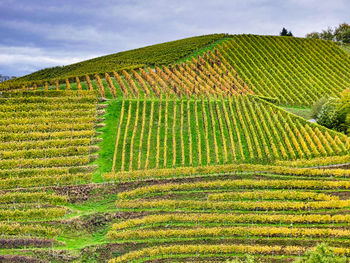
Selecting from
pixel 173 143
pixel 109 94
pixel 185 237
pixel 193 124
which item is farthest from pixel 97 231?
pixel 109 94

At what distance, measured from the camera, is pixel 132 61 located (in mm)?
82562

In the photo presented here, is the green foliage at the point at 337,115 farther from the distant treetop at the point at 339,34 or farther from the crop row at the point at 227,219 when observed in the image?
the distant treetop at the point at 339,34

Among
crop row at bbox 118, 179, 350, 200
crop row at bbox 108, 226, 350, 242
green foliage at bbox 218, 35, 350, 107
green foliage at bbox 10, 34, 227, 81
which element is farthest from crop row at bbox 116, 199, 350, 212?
green foliage at bbox 10, 34, 227, 81

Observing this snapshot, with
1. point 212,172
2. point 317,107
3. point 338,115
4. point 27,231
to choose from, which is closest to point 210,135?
point 212,172

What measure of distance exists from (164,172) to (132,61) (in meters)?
47.9

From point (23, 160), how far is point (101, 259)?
21.3 meters

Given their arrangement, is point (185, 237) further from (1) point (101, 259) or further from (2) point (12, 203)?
(2) point (12, 203)

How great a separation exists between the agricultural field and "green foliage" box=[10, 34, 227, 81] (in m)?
5.34

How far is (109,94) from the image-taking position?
61.9 metres

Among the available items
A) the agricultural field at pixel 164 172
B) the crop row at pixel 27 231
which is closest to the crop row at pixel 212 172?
the agricultural field at pixel 164 172

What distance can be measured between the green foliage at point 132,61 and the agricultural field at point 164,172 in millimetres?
5343

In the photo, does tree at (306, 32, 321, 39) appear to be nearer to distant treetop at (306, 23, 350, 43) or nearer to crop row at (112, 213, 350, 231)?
distant treetop at (306, 23, 350, 43)

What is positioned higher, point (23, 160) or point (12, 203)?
point (23, 160)

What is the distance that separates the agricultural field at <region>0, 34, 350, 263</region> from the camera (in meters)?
30.9
